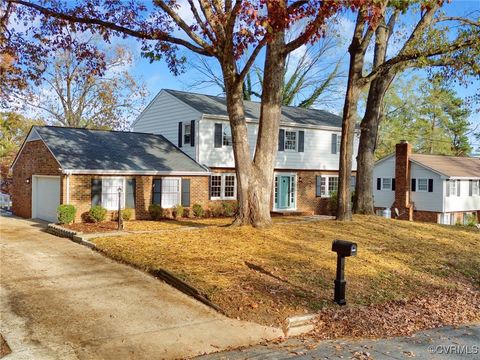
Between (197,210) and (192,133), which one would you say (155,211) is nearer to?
(197,210)

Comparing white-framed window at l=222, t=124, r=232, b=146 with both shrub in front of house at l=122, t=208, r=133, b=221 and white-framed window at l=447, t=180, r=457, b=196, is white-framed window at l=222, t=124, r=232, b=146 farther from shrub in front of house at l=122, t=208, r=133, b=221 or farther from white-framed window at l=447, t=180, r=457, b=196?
white-framed window at l=447, t=180, r=457, b=196

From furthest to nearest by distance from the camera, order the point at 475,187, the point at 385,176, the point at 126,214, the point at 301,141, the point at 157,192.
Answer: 1. the point at 385,176
2. the point at 475,187
3. the point at 301,141
4. the point at 157,192
5. the point at 126,214

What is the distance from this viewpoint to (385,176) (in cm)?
3553

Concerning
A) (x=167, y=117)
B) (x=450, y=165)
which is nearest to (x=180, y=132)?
(x=167, y=117)

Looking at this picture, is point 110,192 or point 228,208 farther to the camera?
point 228,208

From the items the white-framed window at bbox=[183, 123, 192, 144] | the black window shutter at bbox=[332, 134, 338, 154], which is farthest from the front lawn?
the black window shutter at bbox=[332, 134, 338, 154]

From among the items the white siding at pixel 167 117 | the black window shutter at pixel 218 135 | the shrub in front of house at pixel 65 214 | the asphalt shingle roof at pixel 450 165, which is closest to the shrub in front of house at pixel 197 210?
the white siding at pixel 167 117

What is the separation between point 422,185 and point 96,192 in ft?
78.1

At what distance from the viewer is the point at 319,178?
26.3 m

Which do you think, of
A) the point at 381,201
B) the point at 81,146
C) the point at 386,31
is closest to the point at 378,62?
the point at 386,31

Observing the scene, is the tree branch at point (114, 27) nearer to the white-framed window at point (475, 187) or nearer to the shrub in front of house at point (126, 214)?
the shrub in front of house at point (126, 214)

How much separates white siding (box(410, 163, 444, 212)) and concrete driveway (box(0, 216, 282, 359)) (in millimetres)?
→ 27332

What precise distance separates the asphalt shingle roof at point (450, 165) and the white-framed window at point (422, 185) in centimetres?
124

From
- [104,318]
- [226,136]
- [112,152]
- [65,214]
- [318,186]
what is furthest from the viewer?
[318,186]
